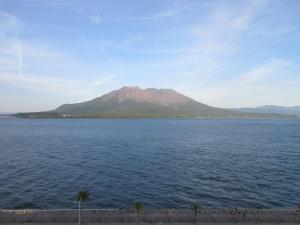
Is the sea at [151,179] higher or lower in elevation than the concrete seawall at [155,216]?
lower

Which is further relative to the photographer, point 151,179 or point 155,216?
point 151,179

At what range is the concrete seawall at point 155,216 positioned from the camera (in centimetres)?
4200

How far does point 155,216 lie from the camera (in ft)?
144

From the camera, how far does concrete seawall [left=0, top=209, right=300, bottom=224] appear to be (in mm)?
42000

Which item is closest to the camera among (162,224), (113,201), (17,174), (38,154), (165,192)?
(162,224)

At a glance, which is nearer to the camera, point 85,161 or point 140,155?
point 85,161

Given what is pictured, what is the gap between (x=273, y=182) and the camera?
244 ft

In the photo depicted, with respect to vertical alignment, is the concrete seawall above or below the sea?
above

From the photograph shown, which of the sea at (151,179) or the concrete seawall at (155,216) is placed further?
the sea at (151,179)

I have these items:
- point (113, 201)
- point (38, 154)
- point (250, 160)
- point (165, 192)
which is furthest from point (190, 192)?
point (38, 154)

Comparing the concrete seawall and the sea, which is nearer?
the concrete seawall

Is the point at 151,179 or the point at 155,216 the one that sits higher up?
the point at 155,216

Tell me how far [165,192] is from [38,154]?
71.3 m

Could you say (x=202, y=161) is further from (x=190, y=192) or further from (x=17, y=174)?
(x=17, y=174)
